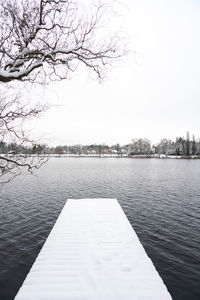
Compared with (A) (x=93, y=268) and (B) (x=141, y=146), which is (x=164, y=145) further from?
(A) (x=93, y=268)

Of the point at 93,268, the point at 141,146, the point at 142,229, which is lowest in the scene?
the point at 142,229

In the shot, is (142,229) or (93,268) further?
(142,229)

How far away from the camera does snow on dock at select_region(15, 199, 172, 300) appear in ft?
14.3

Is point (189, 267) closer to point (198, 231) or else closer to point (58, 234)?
point (198, 231)

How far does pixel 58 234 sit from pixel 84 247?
5.52 feet

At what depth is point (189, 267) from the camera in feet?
24.1

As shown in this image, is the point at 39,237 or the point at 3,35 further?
the point at 39,237

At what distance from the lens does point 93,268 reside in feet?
17.5

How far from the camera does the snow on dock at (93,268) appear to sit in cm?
437

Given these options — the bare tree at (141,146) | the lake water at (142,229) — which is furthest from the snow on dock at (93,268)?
the bare tree at (141,146)

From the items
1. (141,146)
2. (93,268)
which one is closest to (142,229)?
(93,268)

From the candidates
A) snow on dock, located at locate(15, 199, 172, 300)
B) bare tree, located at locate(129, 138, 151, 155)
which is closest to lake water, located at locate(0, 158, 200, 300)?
snow on dock, located at locate(15, 199, 172, 300)

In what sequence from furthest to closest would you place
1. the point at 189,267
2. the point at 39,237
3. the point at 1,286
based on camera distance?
the point at 39,237
the point at 189,267
the point at 1,286

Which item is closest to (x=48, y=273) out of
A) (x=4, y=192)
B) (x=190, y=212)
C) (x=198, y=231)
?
(x=198, y=231)
